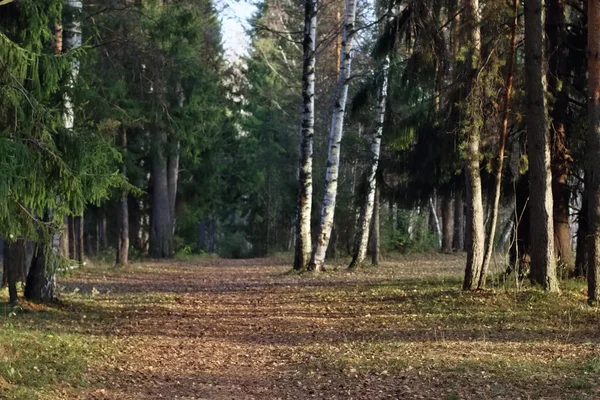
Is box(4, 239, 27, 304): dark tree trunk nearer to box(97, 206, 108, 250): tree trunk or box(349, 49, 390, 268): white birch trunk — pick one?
box(349, 49, 390, 268): white birch trunk

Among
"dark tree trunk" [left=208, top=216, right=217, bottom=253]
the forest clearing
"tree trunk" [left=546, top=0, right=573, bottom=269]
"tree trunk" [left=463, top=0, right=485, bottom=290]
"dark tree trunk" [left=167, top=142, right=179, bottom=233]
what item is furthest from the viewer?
"dark tree trunk" [left=208, top=216, right=217, bottom=253]

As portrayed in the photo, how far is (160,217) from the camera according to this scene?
116 ft

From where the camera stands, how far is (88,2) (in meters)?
17.5

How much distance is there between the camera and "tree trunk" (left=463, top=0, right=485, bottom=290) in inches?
589

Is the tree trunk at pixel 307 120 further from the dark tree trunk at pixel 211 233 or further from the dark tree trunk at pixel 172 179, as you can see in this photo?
the dark tree trunk at pixel 211 233

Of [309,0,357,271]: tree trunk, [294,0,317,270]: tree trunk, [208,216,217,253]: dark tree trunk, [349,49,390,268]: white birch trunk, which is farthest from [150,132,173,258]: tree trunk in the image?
[208,216,217,253]: dark tree trunk

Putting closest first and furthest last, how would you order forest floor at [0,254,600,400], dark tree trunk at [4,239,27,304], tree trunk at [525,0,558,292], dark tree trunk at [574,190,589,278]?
forest floor at [0,254,600,400] → dark tree trunk at [4,239,27,304] → tree trunk at [525,0,558,292] → dark tree trunk at [574,190,589,278]

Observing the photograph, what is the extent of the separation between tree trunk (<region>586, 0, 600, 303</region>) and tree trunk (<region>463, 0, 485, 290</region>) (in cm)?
223

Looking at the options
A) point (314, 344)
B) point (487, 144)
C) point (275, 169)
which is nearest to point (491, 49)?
point (487, 144)

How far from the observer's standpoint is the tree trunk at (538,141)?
14.1 metres

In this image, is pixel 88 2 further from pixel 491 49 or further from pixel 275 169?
pixel 275 169

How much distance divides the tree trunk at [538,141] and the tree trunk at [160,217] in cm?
2261

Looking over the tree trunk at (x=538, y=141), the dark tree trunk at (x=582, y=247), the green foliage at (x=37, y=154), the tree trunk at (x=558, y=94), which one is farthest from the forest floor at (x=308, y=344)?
the tree trunk at (x=558, y=94)

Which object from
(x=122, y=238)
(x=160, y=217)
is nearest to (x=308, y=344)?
(x=122, y=238)
